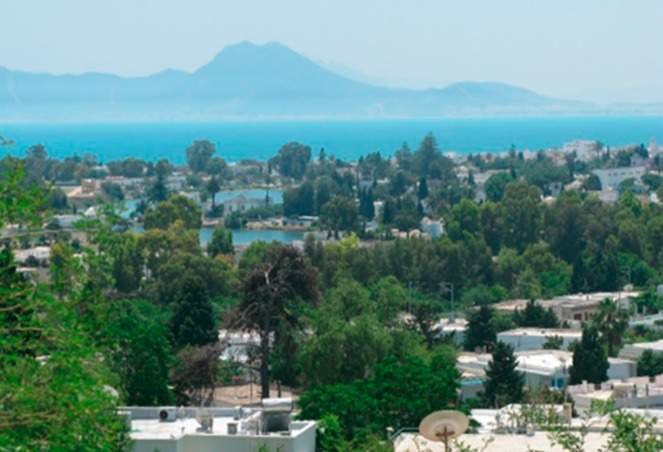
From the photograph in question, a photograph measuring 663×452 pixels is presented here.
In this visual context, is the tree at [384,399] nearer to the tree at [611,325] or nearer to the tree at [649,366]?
the tree at [649,366]

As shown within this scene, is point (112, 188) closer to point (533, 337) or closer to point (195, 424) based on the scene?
point (533, 337)

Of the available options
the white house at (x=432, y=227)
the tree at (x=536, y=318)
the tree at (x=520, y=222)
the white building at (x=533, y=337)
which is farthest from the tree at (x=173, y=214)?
the white building at (x=533, y=337)

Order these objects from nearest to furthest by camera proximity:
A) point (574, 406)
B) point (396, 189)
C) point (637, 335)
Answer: point (574, 406) < point (637, 335) < point (396, 189)

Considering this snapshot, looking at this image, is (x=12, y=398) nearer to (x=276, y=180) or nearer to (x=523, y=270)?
(x=523, y=270)

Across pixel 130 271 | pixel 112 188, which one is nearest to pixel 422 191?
pixel 112 188

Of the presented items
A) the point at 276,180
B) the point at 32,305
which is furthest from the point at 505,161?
the point at 32,305

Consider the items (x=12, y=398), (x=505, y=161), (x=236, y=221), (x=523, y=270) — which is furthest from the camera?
(x=505, y=161)

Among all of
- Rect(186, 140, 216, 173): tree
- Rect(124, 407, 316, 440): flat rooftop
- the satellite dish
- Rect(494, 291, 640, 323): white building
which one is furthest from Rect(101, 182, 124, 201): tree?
the satellite dish
